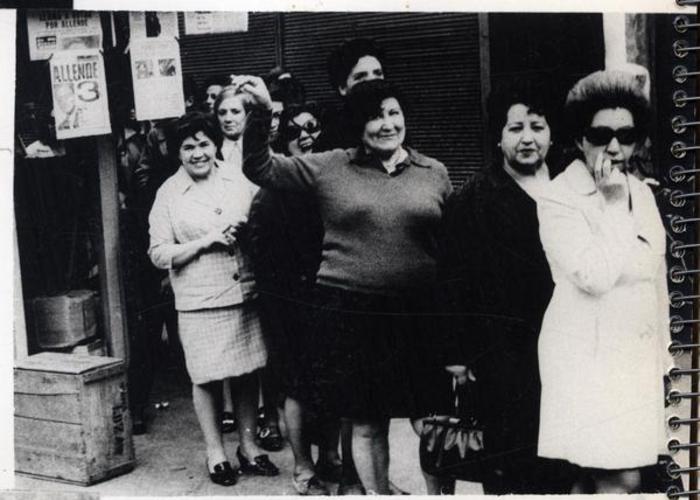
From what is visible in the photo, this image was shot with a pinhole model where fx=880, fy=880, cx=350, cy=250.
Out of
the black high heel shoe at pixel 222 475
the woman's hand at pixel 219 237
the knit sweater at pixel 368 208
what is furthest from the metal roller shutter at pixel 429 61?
the black high heel shoe at pixel 222 475

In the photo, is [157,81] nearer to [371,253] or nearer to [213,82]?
[213,82]

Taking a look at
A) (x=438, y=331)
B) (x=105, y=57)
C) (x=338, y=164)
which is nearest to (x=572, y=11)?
(x=338, y=164)

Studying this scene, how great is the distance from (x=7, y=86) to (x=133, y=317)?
1.20 metres

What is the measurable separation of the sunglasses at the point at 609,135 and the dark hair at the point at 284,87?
4.26 feet

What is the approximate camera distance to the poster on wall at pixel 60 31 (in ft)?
13.0

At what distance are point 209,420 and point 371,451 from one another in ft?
2.50

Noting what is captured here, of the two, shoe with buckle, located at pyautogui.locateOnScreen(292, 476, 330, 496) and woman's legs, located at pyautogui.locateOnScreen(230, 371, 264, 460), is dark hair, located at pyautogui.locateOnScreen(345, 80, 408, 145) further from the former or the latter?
shoe with buckle, located at pyautogui.locateOnScreen(292, 476, 330, 496)

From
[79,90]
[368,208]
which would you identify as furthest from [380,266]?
[79,90]

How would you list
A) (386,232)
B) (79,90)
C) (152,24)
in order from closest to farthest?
1. (386,232)
2. (152,24)
3. (79,90)

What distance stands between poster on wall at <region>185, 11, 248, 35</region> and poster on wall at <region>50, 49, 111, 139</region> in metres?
0.47

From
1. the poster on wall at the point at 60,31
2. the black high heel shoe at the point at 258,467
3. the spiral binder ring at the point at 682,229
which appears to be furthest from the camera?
the black high heel shoe at the point at 258,467

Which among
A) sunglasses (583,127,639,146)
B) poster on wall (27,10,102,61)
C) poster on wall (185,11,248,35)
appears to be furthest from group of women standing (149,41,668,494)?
poster on wall (27,10,102,61)

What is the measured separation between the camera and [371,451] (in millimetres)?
4000

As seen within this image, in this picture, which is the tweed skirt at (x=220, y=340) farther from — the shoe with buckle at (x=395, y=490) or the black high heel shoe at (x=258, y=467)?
the shoe with buckle at (x=395, y=490)
